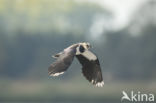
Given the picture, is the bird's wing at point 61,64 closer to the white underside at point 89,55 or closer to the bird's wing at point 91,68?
the white underside at point 89,55

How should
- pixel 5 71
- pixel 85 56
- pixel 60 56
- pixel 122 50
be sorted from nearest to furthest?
pixel 60 56 < pixel 85 56 < pixel 5 71 < pixel 122 50

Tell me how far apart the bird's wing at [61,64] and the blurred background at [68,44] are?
1934 cm

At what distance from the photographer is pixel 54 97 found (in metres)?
30.8

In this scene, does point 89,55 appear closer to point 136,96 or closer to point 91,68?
point 91,68

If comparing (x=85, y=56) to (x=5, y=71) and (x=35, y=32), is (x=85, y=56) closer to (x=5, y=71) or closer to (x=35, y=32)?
(x=5, y=71)

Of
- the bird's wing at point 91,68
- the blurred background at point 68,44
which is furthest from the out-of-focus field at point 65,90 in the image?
the bird's wing at point 91,68

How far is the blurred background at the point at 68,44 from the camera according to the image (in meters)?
29.6

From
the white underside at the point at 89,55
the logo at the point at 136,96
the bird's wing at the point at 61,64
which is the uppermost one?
the logo at the point at 136,96

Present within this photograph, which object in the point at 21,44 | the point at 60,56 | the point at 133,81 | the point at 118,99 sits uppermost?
the point at 21,44

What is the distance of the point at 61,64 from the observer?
7.94 metres

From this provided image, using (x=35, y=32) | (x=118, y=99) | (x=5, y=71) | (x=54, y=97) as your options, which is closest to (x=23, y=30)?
(x=35, y=32)

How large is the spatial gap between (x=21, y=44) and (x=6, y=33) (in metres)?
2.15

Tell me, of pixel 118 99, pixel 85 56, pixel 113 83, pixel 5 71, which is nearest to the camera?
pixel 85 56

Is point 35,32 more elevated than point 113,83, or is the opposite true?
point 35,32
